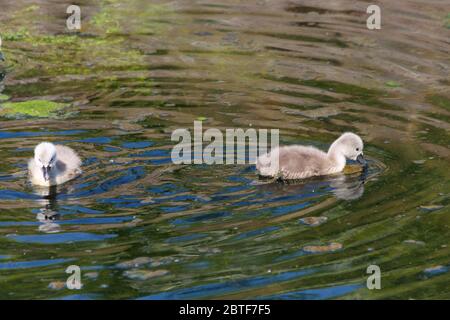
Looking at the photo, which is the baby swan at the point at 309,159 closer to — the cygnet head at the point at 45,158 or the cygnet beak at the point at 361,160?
the cygnet beak at the point at 361,160

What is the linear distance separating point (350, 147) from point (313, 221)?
1406 millimetres

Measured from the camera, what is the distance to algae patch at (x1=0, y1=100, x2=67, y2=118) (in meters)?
9.84

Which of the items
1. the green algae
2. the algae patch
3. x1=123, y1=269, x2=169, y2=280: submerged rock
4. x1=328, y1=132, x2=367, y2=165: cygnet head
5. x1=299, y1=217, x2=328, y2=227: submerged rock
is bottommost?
x1=123, y1=269, x2=169, y2=280: submerged rock

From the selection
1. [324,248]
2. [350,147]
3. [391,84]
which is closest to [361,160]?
[350,147]

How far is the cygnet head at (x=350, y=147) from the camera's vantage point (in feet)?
27.7

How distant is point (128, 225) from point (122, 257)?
0.55 metres

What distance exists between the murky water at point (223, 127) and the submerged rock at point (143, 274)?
0.02 m

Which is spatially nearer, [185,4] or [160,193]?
[160,193]

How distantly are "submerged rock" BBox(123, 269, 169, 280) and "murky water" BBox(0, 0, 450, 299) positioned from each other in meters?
0.02

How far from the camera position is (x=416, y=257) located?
22.1 feet

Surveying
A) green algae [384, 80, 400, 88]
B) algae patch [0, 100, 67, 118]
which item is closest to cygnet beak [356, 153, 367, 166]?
green algae [384, 80, 400, 88]

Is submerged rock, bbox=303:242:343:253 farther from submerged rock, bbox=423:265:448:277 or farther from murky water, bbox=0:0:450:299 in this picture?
submerged rock, bbox=423:265:448:277
